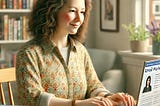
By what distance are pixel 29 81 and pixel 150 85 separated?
490 mm

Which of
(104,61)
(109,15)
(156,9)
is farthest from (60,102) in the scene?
(109,15)

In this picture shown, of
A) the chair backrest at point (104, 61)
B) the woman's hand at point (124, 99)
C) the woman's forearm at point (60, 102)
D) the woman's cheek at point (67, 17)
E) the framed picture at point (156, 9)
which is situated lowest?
the chair backrest at point (104, 61)

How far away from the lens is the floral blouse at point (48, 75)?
130 centimetres

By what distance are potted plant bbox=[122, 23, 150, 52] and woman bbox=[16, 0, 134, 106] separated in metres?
1.73

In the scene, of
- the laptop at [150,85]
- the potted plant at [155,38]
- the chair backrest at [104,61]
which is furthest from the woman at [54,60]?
the chair backrest at [104,61]

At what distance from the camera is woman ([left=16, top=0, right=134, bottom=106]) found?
1.31 metres

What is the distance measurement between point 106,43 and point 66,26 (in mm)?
2523

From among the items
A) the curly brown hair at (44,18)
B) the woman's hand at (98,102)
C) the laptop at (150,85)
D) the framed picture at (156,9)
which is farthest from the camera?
the framed picture at (156,9)

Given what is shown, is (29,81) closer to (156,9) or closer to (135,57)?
(135,57)

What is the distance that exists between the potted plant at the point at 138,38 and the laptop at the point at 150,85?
7.13 feet

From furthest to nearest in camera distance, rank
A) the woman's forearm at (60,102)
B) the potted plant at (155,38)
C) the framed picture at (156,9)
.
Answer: the framed picture at (156,9) < the potted plant at (155,38) < the woman's forearm at (60,102)

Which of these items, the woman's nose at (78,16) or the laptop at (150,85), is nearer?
the laptop at (150,85)

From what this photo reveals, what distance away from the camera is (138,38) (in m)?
3.20

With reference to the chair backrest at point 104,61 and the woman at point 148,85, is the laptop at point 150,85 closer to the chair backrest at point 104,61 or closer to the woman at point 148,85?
the woman at point 148,85
